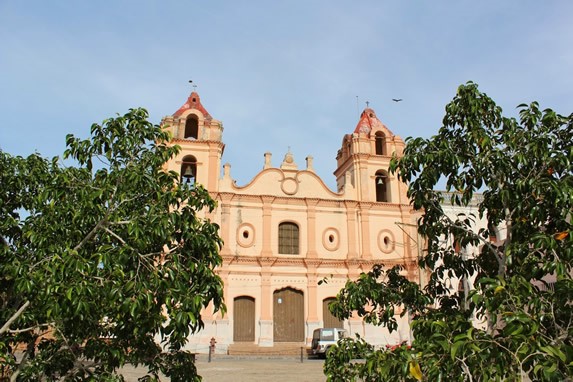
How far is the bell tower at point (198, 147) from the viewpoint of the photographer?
2661 centimetres

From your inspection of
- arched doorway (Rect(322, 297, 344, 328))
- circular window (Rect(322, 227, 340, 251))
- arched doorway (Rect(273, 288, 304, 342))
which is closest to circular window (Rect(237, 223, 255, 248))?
arched doorway (Rect(273, 288, 304, 342))

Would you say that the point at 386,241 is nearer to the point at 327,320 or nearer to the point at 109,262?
the point at 327,320

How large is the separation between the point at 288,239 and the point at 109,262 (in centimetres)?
2231

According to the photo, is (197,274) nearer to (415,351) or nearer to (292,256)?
(415,351)

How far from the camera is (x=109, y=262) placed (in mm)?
4879

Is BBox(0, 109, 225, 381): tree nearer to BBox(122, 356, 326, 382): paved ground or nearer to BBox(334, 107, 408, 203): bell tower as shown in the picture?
BBox(122, 356, 326, 382): paved ground

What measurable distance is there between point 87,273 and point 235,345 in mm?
20293

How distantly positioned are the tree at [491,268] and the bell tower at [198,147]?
20.7 m

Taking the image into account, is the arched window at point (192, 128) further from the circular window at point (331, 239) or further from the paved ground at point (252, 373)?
the paved ground at point (252, 373)

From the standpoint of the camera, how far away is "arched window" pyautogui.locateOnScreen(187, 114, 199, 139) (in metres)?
28.2

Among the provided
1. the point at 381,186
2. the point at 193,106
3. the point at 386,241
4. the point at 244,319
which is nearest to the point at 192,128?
the point at 193,106

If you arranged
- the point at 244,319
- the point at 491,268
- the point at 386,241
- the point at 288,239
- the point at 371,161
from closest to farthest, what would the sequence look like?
1. the point at 491,268
2. the point at 244,319
3. the point at 288,239
4. the point at 386,241
5. the point at 371,161

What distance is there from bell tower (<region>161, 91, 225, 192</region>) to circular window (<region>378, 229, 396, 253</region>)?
937 cm

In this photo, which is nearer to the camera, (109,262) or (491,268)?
(109,262)
